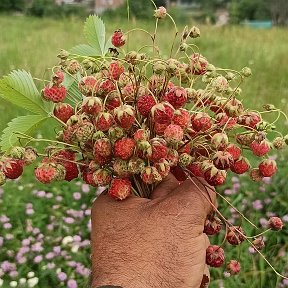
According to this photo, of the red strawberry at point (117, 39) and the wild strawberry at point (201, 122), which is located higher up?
the red strawberry at point (117, 39)

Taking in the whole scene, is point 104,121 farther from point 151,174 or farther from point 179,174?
point 179,174

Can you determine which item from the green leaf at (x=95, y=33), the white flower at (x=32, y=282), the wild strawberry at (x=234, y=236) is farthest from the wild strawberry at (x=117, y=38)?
the white flower at (x=32, y=282)

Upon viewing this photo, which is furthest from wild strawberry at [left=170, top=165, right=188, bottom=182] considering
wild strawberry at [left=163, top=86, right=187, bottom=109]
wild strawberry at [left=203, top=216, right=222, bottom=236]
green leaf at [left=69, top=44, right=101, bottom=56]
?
green leaf at [left=69, top=44, right=101, bottom=56]

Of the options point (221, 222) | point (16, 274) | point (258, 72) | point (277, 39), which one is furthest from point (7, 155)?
point (277, 39)

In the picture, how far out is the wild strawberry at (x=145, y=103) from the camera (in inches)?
53.8

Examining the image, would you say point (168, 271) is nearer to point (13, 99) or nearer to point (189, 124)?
point (189, 124)

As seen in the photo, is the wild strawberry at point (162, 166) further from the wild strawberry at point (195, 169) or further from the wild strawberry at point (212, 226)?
the wild strawberry at point (212, 226)

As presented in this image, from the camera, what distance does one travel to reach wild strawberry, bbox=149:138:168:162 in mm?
1331

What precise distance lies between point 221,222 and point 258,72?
5.40 metres

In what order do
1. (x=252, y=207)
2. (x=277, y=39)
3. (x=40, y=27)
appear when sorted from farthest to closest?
(x=40, y=27) → (x=277, y=39) → (x=252, y=207)

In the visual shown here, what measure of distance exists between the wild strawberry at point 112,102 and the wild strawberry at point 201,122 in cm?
15

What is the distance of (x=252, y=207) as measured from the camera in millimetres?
3738

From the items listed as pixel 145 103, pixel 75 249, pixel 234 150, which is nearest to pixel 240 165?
pixel 234 150

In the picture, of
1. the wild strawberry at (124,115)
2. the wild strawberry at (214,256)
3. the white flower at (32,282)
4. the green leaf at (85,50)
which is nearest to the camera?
the wild strawberry at (124,115)
